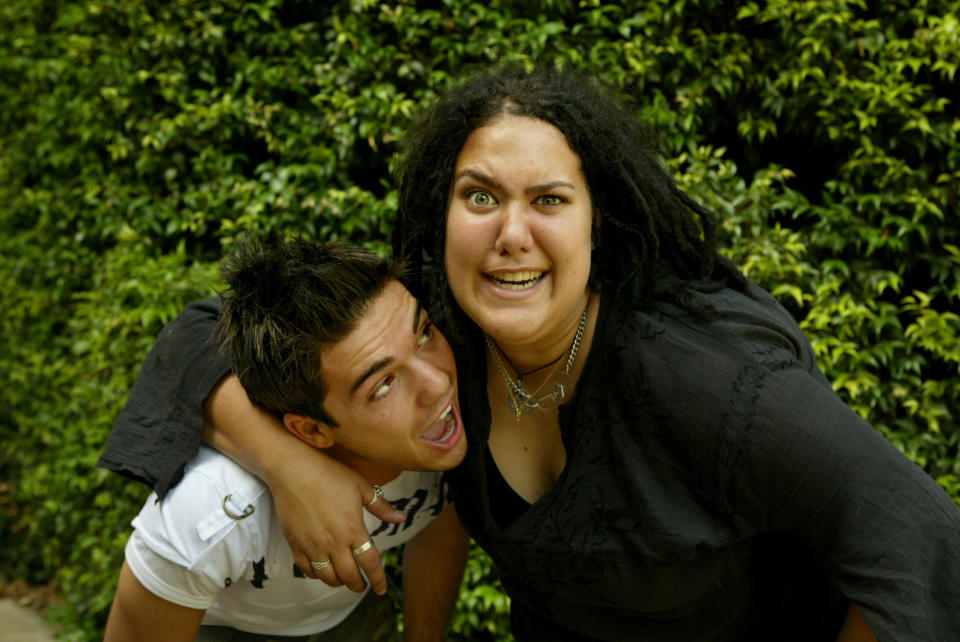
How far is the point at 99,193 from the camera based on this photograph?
4.23m

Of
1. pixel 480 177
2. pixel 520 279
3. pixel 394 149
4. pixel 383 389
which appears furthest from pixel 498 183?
→ pixel 394 149

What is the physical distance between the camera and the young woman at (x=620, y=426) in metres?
1.70

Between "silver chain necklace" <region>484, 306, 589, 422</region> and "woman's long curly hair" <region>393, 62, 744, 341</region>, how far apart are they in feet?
0.36

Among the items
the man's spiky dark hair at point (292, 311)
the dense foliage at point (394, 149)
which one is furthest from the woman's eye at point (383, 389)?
the dense foliage at point (394, 149)

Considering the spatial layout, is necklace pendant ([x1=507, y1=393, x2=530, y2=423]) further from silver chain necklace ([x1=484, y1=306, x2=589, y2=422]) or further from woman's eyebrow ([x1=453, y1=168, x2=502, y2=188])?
woman's eyebrow ([x1=453, y1=168, x2=502, y2=188])

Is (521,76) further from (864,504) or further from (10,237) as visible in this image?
(10,237)

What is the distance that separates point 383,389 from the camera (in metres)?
2.03

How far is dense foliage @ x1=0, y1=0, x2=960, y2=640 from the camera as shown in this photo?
120 inches

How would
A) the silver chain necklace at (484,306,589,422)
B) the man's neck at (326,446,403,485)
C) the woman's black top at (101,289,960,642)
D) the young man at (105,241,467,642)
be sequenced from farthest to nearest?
1. the man's neck at (326,446,403,485)
2. the silver chain necklace at (484,306,589,422)
3. the young man at (105,241,467,642)
4. the woman's black top at (101,289,960,642)

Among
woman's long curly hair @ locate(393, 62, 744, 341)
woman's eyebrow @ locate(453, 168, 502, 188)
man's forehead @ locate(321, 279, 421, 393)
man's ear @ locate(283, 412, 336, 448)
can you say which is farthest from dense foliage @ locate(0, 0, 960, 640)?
man's ear @ locate(283, 412, 336, 448)

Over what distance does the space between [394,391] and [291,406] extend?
0.27 m

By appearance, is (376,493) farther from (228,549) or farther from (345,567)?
(228,549)

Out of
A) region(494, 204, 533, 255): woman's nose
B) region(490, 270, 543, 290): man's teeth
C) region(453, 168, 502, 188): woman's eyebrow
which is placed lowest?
region(490, 270, 543, 290): man's teeth

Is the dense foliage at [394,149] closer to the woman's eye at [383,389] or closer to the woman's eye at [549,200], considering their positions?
the woman's eye at [549,200]
